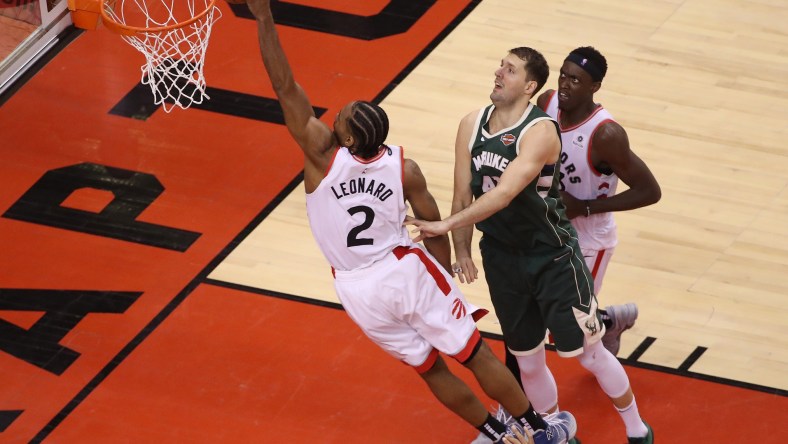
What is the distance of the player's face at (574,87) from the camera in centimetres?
626

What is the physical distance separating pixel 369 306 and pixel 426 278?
27 cm

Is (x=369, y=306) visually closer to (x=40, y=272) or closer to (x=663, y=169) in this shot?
(x=40, y=272)

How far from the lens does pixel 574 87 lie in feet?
20.6

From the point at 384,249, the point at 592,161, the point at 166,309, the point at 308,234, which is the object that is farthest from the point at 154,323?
the point at 592,161

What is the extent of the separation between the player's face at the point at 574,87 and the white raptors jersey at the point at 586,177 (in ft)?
0.27

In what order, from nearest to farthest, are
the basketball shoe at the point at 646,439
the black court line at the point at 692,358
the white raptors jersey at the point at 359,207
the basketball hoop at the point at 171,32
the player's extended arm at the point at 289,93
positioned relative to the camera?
the player's extended arm at the point at 289,93, the white raptors jersey at the point at 359,207, the basketball shoe at the point at 646,439, the black court line at the point at 692,358, the basketball hoop at the point at 171,32

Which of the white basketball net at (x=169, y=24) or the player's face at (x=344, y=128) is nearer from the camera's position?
the player's face at (x=344, y=128)

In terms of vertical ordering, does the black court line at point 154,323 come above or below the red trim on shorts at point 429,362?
below

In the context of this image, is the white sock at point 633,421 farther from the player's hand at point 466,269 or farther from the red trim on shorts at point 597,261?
the player's hand at point 466,269

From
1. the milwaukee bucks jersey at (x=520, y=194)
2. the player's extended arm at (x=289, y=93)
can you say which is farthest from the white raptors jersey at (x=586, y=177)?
the player's extended arm at (x=289, y=93)

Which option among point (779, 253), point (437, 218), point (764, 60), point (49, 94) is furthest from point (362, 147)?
point (764, 60)

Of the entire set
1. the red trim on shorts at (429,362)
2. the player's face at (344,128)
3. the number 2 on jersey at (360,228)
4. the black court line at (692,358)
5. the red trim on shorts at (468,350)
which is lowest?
the black court line at (692,358)

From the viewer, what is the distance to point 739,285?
25.4 feet

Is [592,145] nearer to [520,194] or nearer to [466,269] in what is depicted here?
[520,194]
